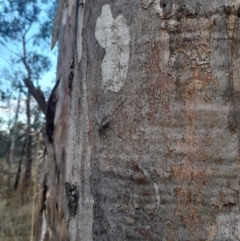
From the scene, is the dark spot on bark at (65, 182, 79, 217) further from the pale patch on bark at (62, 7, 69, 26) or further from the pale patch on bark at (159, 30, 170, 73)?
the pale patch on bark at (62, 7, 69, 26)

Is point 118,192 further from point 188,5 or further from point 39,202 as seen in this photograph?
point 39,202

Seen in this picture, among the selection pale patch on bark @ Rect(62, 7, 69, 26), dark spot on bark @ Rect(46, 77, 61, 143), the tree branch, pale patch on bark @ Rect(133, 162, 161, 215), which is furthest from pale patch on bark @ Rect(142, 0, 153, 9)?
the tree branch

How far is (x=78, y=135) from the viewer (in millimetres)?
422

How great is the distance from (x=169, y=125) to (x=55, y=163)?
1.86 metres

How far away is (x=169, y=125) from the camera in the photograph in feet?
1.18

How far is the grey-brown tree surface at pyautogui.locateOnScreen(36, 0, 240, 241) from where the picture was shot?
0.35 m

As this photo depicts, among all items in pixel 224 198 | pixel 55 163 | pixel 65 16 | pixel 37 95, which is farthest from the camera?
pixel 37 95

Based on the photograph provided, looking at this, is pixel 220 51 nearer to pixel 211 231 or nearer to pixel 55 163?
pixel 211 231

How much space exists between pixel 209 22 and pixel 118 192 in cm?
16

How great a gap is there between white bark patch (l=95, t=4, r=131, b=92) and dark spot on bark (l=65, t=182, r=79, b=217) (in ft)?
0.35

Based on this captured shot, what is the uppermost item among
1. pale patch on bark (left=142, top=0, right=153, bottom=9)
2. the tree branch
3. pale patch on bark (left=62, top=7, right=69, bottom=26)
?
pale patch on bark (left=62, top=7, right=69, bottom=26)

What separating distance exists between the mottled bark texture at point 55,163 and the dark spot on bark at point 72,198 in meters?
1.64

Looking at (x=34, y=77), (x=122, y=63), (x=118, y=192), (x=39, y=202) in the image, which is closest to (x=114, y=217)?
(x=118, y=192)

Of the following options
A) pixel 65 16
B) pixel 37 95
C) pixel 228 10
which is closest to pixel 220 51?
pixel 228 10
